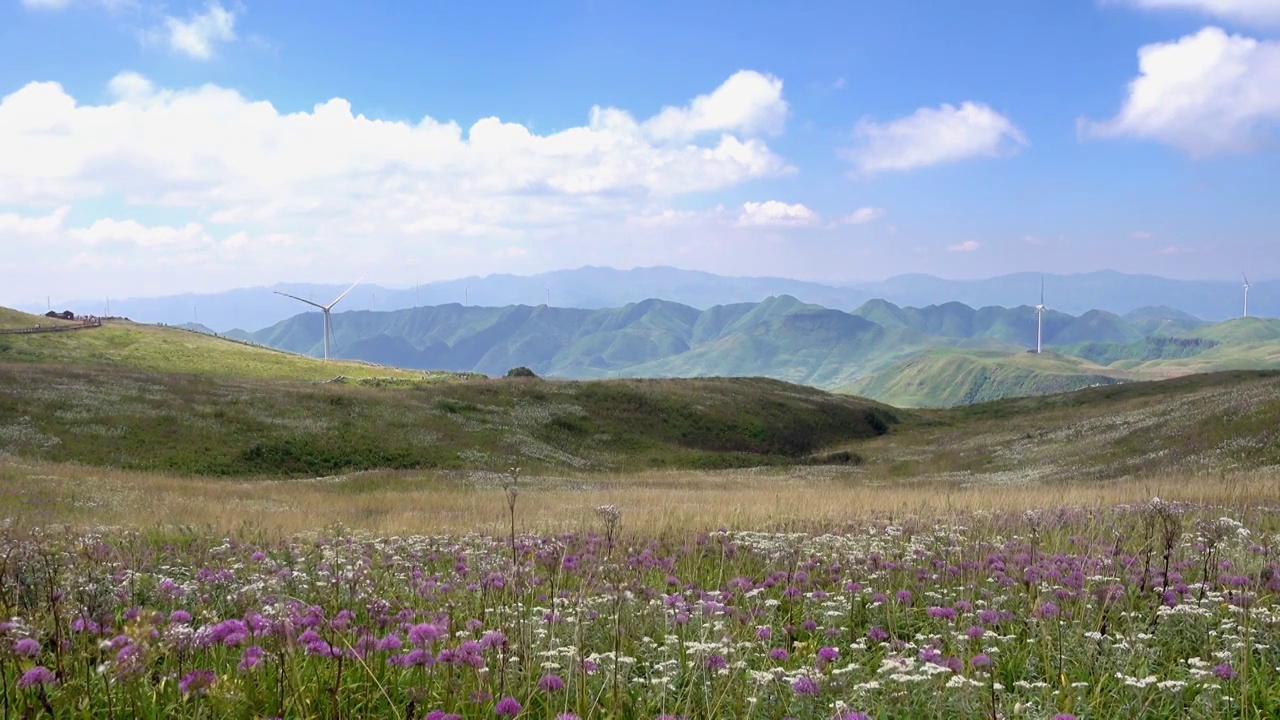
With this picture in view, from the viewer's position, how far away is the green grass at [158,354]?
301ft

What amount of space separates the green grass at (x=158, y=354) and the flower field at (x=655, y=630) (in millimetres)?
86927

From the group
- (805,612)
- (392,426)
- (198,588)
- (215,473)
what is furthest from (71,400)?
(805,612)

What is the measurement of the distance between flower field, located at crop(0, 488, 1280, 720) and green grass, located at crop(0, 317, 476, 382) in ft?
285

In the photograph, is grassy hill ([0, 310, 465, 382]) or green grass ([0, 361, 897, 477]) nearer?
green grass ([0, 361, 897, 477])

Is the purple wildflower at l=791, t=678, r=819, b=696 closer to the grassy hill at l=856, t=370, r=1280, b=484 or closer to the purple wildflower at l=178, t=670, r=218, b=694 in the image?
the purple wildflower at l=178, t=670, r=218, b=694

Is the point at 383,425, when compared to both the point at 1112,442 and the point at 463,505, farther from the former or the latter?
the point at 1112,442

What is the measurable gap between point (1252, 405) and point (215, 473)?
5747cm

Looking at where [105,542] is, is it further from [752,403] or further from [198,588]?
[752,403]

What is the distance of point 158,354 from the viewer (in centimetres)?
10481

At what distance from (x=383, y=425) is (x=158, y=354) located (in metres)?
65.5

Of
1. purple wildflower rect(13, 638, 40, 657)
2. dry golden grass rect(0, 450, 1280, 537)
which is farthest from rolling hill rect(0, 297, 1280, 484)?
purple wildflower rect(13, 638, 40, 657)

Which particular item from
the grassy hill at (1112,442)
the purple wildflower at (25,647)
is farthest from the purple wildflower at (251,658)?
the grassy hill at (1112,442)

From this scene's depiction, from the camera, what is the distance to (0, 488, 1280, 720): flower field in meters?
4.49

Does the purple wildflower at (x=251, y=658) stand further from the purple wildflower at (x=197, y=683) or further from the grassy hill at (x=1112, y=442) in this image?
the grassy hill at (x=1112, y=442)
